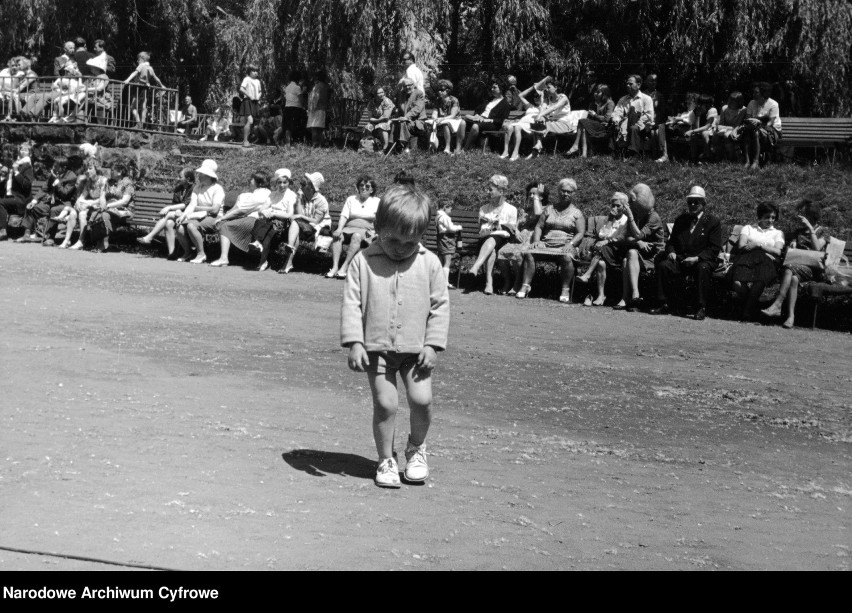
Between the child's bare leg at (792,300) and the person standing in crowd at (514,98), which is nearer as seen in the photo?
the child's bare leg at (792,300)

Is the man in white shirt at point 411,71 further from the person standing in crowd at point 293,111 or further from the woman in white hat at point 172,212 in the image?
the woman in white hat at point 172,212

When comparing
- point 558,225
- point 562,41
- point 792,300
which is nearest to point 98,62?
point 562,41

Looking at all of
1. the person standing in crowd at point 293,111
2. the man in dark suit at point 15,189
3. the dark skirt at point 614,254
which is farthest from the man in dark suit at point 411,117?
the dark skirt at point 614,254

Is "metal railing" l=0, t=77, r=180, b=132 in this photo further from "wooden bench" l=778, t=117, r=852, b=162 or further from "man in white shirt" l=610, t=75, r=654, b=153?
"wooden bench" l=778, t=117, r=852, b=162

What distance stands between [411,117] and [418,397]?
17.1 meters

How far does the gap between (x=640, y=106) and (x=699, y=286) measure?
6.52m

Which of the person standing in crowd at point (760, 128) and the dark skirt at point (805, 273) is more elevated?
the person standing in crowd at point (760, 128)

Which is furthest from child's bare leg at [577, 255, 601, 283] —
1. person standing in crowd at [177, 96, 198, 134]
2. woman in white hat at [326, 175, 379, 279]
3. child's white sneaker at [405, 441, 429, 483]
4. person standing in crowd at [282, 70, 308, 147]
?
person standing in crowd at [177, 96, 198, 134]

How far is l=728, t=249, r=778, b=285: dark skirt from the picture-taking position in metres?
14.4

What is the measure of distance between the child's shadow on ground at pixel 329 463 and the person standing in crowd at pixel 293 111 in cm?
1890

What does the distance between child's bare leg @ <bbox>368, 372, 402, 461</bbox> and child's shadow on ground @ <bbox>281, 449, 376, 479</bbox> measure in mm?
235

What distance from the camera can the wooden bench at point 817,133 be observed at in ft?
68.6

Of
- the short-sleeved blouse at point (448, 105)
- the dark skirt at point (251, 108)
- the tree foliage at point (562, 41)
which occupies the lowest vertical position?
the dark skirt at point (251, 108)
